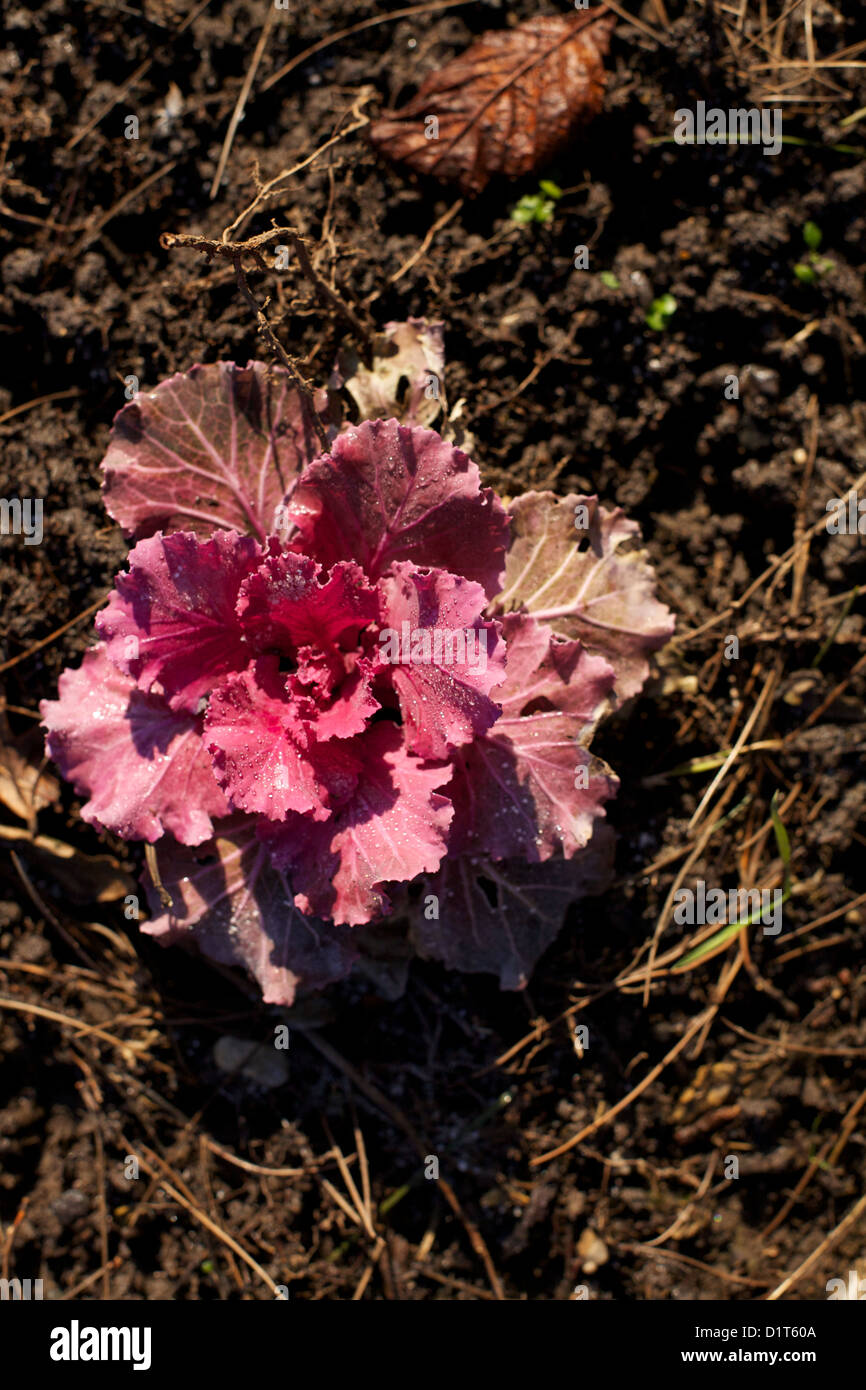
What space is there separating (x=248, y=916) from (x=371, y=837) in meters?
0.58

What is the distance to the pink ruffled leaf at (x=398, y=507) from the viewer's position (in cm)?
267

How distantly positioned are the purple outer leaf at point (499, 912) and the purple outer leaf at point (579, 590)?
1.98 ft

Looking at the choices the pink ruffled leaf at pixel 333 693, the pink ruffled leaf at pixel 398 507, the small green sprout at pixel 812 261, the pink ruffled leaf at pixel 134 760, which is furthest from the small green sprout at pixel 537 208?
the pink ruffled leaf at pixel 134 760

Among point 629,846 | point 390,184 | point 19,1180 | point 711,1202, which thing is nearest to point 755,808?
point 629,846

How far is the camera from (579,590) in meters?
3.13

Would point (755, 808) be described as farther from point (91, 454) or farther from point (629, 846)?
point (91, 454)

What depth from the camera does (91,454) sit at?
362cm

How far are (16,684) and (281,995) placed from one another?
62.3 inches

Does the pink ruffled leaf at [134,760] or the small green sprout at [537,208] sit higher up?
the small green sprout at [537,208]

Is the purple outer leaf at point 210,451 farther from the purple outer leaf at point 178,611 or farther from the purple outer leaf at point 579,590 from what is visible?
the purple outer leaf at point 579,590

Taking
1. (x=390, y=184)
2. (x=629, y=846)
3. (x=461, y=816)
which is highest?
(x=390, y=184)

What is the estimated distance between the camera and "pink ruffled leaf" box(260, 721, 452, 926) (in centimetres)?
261

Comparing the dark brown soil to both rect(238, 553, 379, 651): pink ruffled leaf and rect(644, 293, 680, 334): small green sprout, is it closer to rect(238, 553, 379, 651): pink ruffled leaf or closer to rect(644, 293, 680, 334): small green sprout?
rect(644, 293, 680, 334): small green sprout

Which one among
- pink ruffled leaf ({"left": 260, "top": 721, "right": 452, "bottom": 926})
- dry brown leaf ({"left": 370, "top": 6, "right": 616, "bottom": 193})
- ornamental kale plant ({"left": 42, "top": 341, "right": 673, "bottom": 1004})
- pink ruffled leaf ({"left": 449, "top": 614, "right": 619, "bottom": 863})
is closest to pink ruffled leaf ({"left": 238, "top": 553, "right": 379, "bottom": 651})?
ornamental kale plant ({"left": 42, "top": 341, "right": 673, "bottom": 1004})
